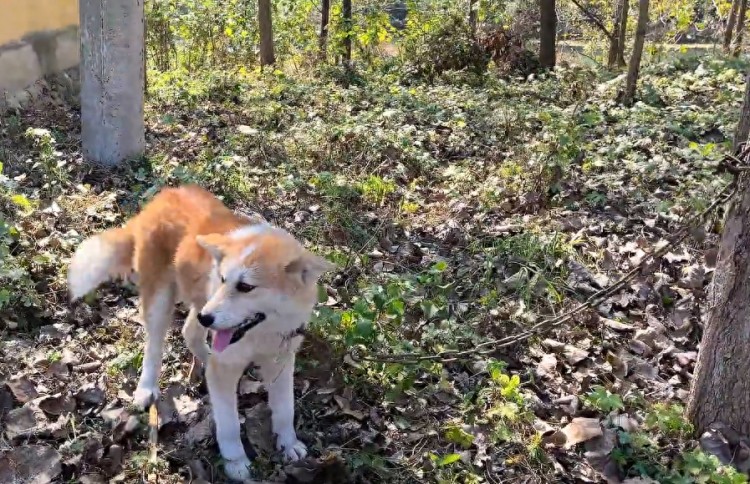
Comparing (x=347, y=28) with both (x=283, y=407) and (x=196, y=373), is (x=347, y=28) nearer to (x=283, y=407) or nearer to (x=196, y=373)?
(x=196, y=373)

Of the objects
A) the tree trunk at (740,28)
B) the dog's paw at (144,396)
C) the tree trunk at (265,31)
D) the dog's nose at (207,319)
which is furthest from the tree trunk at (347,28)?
the dog's nose at (207,319)

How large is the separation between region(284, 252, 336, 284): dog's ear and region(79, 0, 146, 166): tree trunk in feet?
14.6

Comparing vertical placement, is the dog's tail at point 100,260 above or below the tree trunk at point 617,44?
below

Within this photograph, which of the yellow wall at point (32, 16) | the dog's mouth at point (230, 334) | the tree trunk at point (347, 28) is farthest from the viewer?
the tree trunk at point (347, 28)

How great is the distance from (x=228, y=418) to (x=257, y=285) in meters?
0.70

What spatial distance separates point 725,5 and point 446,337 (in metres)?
15.2

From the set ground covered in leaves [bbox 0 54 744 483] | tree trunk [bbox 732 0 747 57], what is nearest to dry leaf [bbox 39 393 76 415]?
ground covered in leaves [bbox 0 54 744 483]

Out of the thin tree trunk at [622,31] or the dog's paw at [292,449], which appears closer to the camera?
the dog's paw at [292,449]

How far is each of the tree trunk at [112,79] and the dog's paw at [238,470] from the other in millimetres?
4504

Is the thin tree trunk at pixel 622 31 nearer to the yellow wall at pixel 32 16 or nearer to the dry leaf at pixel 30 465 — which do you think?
the yellow wall at pixel 32 16

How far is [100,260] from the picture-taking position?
3.82 meters

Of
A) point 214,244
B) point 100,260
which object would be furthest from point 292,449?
point 100,260

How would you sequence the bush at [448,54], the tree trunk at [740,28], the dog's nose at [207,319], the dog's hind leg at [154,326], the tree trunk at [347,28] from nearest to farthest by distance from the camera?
the dog's nose at [207,319] < the dog's hind leg at [154,326] < the tree trunk at [740,28] < the bush at [448,54] < the tree trunk at [347,28]

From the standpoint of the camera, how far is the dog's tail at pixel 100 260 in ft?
12.5
